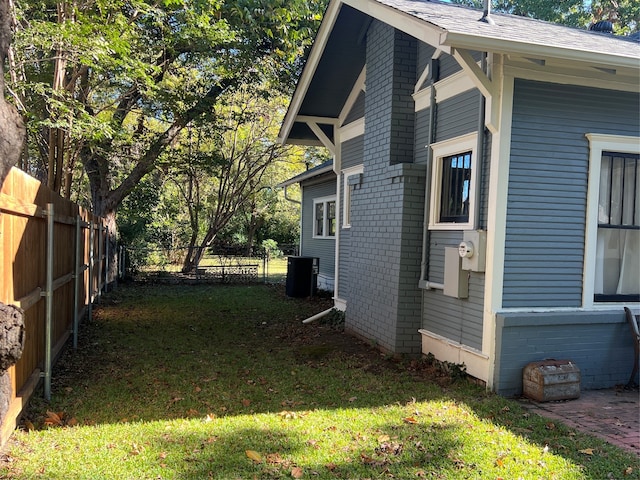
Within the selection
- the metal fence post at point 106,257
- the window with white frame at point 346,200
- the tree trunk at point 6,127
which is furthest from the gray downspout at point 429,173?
the metal fence post at point 106,257

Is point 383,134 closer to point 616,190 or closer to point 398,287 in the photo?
Answer: point 398,287

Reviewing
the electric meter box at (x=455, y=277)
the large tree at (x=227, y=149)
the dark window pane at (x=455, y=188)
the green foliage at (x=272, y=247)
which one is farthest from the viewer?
the green foliage at (x=272, y=247)

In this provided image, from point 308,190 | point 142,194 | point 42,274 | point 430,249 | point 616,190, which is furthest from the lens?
point 142,194

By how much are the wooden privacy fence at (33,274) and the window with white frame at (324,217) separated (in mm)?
8455

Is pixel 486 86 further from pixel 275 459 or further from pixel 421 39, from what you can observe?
pixel 275 459

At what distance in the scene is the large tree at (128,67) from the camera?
7.94 m

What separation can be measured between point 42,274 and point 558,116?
5712 mm

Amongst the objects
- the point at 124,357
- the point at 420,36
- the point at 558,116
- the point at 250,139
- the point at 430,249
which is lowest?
the point at 124,357

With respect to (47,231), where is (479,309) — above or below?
below

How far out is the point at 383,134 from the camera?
747cm

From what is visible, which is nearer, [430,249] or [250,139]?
[430,249]

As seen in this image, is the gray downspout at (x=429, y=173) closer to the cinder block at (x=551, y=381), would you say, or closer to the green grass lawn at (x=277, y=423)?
the green grass lawn at (x=277, y=423)

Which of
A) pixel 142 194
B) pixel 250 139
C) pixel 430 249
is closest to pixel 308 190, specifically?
pixel 250 139

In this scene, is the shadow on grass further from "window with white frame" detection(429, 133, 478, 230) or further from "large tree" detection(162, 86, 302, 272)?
"large tree" detection(162, 86, 302, 272)
